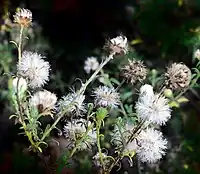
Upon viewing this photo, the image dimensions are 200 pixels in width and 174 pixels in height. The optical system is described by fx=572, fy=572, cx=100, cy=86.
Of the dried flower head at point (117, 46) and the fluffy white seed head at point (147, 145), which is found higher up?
the dried flower head at point (117, 46)

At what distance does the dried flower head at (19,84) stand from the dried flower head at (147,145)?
18 cm

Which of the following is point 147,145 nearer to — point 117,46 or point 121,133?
point 121,133

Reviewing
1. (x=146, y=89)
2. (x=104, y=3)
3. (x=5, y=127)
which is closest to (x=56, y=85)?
(x=5, y=127)

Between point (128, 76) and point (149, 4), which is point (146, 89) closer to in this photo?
point (128, 76)

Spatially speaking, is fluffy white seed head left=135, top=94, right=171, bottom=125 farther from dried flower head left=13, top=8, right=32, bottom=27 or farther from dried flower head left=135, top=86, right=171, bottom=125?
dried flower head left=13, top=8, right=32, bottom=27

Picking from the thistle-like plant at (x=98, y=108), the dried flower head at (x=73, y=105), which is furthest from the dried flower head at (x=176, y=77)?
the dried flower head at (x=73, y=105)

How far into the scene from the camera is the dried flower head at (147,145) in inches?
34.4

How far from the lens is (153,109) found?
846 mm

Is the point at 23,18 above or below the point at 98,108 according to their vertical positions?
above

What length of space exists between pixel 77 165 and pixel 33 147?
19 cm

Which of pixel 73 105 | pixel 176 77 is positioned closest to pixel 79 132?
Answer: pixel 73 105

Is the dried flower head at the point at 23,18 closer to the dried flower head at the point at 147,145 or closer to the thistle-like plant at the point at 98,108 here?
the thistle-like plant at the point at 98,108

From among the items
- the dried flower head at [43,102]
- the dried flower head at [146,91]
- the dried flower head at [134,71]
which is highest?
the dried flower head at [134,71]

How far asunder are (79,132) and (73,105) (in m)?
0.04
